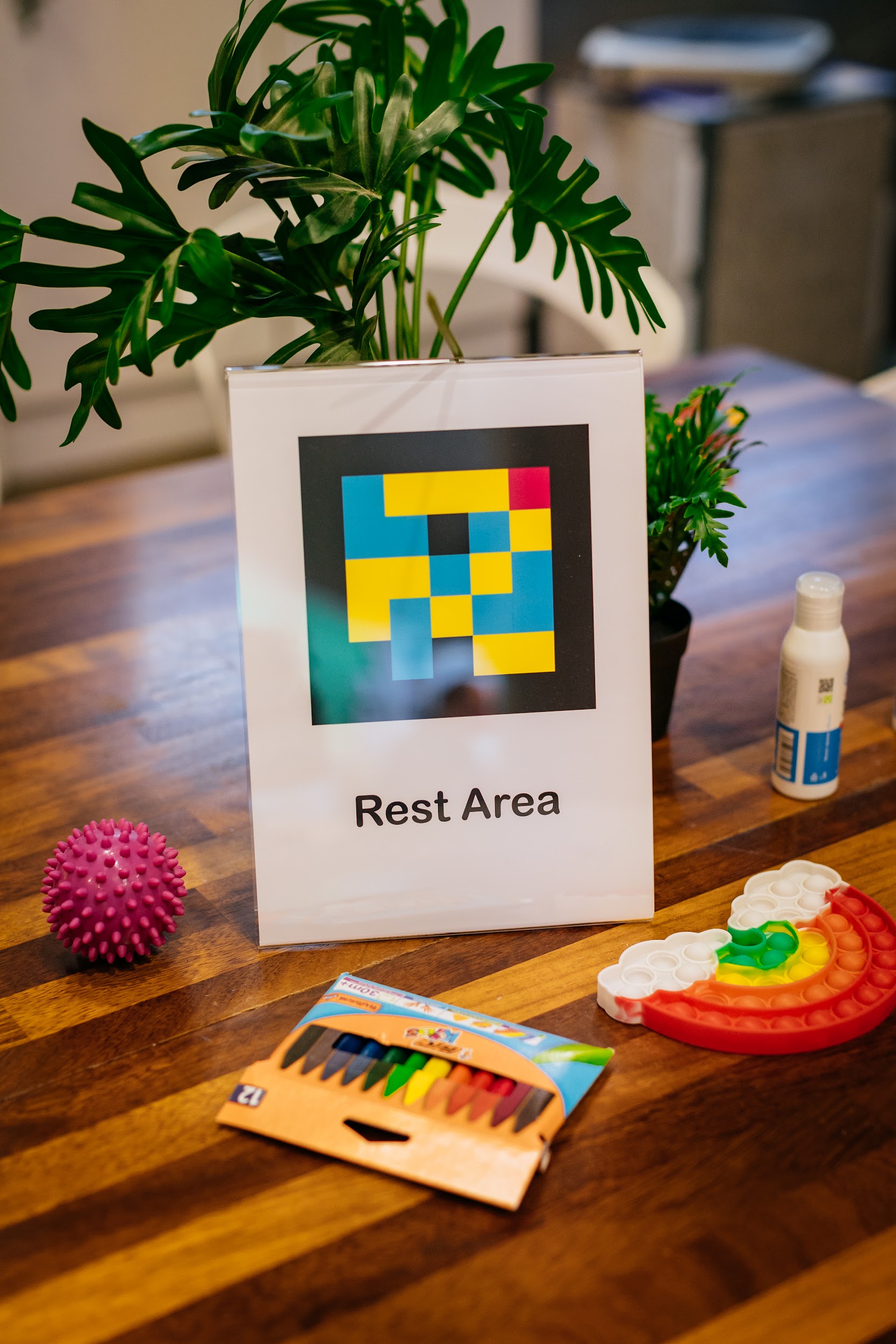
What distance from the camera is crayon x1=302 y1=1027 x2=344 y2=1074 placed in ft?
2.43

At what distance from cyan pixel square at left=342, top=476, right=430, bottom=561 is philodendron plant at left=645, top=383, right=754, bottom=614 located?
0.61 feet

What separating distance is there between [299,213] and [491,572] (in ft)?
0.92

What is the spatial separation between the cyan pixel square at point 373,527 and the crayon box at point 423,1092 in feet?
0.97

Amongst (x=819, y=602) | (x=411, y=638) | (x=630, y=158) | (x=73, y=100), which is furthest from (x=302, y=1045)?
(x=630, y=158)

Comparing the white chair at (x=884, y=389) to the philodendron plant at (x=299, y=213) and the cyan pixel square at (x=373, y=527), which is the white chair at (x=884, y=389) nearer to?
the philodendron plant at (x=299, y=213)

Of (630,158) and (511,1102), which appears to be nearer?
(511,1102)

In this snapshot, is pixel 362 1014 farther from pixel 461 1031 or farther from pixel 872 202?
pixel 872 202

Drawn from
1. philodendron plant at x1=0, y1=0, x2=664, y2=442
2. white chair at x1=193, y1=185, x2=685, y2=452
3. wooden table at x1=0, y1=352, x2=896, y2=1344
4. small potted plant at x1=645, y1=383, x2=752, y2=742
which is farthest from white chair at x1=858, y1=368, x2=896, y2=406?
philodendron plant at x1=0, y1=0, x2=664, y2=442

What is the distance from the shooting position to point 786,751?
39.6 inches

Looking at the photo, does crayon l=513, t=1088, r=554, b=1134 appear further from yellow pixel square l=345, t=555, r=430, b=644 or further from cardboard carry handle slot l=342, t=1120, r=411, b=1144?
yellow pixel square l=345, t=555, r=430, b=644

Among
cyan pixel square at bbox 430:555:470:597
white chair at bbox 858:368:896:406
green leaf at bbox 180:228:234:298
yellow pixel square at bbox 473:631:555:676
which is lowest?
white chair at bbox 858:368:896:406

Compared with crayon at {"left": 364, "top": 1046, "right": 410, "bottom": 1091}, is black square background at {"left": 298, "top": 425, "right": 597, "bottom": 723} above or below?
above

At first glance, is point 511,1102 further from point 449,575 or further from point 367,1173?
point 449,575

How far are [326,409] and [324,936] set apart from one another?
0.36m
